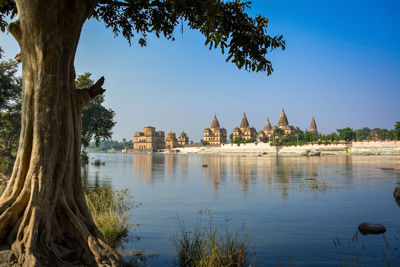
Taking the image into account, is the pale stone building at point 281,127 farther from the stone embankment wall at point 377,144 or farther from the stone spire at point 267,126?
the stone embankment wall at point 377,144

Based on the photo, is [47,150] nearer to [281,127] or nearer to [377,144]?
[377,144]

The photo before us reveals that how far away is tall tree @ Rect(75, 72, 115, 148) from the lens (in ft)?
110

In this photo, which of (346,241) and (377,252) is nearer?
(377,252)

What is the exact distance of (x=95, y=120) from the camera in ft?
116

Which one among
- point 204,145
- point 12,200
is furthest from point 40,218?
point 204,145

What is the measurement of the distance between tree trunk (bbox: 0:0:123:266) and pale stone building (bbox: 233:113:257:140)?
585ft

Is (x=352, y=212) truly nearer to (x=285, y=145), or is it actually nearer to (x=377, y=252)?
(x=377, y=252)

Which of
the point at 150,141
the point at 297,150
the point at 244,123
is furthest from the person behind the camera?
the point at 150,141

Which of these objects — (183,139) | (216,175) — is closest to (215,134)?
(183,139)

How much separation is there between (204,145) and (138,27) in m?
152

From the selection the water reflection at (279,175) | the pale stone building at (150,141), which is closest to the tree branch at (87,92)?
the water reflection at (279,175)

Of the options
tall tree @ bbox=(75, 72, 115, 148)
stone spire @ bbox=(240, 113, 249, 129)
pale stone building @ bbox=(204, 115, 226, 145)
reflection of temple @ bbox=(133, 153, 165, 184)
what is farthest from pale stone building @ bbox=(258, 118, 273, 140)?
tall tree @ bbox=(75, 72, 115, 148)

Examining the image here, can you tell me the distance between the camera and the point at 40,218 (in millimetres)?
4344

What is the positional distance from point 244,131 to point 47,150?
606 ft
